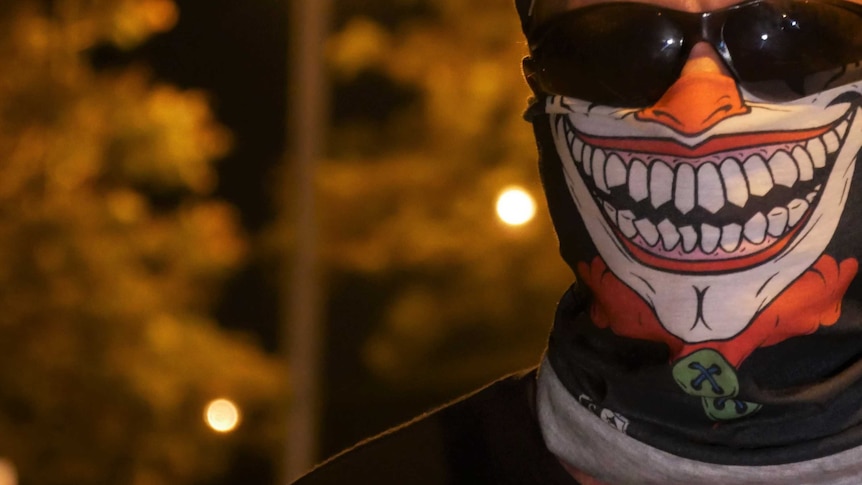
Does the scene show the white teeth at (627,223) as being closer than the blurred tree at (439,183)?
Yes

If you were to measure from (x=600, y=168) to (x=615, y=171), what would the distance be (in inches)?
0.8

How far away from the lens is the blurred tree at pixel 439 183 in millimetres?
3242

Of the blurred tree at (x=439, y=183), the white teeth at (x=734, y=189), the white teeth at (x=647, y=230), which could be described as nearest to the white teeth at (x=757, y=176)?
the white teeth at (x=734, y=189)

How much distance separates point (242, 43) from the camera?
3.26m

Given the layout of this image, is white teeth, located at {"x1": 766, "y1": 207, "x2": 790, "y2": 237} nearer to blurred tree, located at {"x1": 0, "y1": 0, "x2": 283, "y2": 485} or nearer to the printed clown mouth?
the printed clown mouth

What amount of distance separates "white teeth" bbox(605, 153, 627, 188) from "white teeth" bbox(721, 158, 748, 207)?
0.10 metres

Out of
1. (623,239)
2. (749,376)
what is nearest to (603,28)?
(623,239)

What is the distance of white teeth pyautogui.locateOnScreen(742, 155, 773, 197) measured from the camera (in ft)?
3.14

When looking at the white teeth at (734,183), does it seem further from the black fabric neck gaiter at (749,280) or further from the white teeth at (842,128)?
the white teeth at (842,128)

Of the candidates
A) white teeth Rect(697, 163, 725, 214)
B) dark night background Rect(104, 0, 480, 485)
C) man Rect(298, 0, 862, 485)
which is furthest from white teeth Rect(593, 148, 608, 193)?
dark night background Rect(104, 0, 480, 485)

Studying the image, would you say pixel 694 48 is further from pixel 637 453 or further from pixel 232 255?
pixel 232 255

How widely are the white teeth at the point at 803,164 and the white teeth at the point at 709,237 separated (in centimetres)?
10

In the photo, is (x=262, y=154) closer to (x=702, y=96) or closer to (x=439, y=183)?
(x=439, y=183)

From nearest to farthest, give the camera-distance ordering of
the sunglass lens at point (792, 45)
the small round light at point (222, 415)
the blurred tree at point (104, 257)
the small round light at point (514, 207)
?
the sunglass lens at point (792, 45)
the blurred tree at point (104, 257)
the small round light at point (222, 415)
the small round light at point (514, 207)
